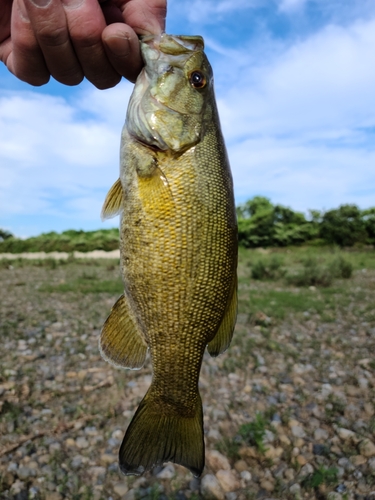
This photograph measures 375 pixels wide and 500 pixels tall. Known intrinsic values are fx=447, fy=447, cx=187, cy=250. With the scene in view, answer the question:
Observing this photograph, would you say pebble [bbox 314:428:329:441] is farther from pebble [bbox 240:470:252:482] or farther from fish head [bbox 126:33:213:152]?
fish head [bbox 126:33:213:152]

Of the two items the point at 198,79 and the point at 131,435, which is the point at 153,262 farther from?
the point at 198,79

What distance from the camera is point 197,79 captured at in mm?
2551

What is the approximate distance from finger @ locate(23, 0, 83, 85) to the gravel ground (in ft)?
11.8

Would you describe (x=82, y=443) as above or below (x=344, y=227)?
below

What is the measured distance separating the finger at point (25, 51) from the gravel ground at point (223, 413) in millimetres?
3598

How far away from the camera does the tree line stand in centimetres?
3056

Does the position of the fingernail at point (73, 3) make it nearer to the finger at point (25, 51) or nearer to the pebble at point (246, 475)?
the finger at point (25, 51)

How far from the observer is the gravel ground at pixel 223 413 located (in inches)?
170

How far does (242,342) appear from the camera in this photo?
7.75 meters

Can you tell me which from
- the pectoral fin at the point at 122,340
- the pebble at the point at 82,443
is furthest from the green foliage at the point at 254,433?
the pectoral fin at the point at 122,340

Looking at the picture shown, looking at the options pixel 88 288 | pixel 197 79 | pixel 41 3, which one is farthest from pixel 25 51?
pixel 88 288

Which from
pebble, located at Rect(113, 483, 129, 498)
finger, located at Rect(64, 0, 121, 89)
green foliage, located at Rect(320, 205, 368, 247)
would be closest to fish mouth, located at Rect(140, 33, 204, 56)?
finger, located at Rect(64, 0, 121, 89)

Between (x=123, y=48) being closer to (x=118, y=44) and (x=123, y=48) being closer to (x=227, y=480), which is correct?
(x=118, y=44)

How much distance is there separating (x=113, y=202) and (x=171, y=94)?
686mm
